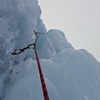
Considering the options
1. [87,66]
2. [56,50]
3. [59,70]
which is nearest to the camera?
[59,70]

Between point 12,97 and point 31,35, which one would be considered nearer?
point 12,97

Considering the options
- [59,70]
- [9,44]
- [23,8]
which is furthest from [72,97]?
[23,8]

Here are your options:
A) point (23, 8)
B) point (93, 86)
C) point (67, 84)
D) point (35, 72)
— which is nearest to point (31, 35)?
point (23, 8)

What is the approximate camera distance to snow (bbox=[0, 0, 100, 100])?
25.3m

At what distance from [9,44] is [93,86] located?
11499mm

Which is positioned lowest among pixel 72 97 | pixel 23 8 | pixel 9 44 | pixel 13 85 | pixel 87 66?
pixel 72 97

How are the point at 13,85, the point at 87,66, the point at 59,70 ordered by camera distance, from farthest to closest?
the point at 87,66 → the point at 59,70 → the point at 13,85

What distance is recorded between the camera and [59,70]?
28703 mm

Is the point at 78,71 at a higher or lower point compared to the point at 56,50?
lower

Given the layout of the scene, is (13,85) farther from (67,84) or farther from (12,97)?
(67,84)

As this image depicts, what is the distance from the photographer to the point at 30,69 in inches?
1078

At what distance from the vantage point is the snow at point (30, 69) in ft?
82.9

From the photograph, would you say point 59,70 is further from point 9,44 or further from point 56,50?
point 56,50

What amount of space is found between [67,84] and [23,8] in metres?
10.4
